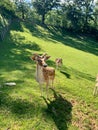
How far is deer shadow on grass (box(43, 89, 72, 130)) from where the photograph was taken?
12088mm

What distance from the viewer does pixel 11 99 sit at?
1373cm

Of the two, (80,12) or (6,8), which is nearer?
(6,8)

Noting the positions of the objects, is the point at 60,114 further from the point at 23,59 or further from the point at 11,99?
the point at 23,59

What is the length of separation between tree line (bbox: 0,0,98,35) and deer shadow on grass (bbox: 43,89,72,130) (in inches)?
2175

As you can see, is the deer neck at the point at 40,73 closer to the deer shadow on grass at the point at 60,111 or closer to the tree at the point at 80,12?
the deer shadow on grass at the point at 60,111

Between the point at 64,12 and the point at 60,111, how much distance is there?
6440 centimetres

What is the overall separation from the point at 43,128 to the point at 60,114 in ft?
4.94

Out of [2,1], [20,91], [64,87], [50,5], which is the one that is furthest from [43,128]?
[50,5]

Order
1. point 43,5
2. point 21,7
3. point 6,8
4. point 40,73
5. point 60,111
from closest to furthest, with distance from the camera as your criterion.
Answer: point 60,111 → point 40,73 → point 6,8 → point 43,5 → point 21,7

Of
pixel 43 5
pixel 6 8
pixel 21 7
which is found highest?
pixel 6 8

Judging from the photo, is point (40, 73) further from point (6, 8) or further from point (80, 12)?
point (80, 12)

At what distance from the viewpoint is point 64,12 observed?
7500 centimetres

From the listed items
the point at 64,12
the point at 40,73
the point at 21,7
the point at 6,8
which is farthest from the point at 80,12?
the point at 40,73

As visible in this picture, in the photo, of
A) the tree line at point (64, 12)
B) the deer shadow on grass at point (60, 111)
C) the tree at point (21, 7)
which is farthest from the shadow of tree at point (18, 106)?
the tree at point (21, 7)
